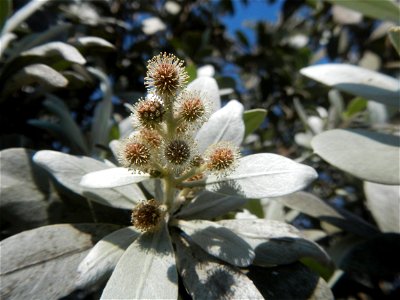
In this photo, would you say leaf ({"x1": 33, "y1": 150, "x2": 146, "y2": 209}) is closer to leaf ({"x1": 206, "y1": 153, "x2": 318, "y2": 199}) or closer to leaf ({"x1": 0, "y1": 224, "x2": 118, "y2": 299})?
leaf ({"x1": 0, "y1": 224, "x2": 118, "y2": 299})

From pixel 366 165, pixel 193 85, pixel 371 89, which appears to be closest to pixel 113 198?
pixel 193 85

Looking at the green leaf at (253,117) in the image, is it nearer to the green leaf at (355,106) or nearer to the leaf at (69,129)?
the leaf at (69,129)

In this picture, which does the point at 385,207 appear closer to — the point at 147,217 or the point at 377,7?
the point at 377,7

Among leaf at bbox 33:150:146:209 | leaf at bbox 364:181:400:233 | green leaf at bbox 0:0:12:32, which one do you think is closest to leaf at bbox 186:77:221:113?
leaf at bbox 33:150:146:209

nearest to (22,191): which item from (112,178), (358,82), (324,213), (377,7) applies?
(112,178)

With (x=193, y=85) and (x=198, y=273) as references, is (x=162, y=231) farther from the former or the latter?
(x=193, y=85)

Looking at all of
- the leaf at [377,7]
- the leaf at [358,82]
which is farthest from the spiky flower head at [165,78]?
the leaf at [377,7]
